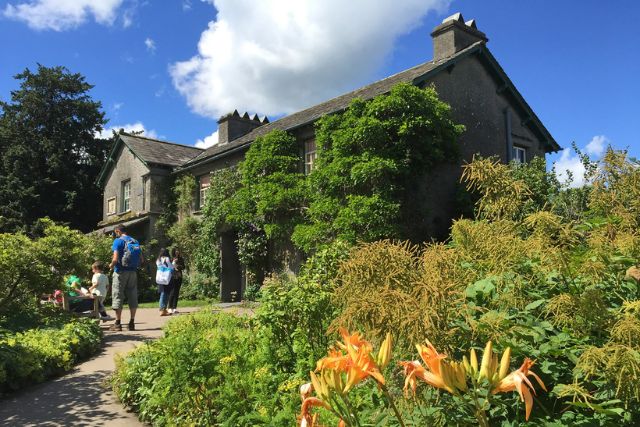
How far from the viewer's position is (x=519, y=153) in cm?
1838

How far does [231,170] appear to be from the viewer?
1889cm

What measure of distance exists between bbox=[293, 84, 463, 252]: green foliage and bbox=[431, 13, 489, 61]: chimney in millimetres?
2573

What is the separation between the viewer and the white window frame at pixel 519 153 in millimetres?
17889

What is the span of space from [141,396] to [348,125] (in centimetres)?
1015

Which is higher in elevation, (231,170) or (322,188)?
(231,170)

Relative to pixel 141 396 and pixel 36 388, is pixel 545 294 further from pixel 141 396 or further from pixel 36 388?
pixel 36 388

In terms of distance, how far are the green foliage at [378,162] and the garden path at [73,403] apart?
285 inches

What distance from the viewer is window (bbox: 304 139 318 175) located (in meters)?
16.2

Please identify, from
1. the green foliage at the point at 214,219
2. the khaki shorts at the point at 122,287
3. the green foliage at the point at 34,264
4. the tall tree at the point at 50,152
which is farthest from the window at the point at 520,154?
the tall tree at the point at 50,152

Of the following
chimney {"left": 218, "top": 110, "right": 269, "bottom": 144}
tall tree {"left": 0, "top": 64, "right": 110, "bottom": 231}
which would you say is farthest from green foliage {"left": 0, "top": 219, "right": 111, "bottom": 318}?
tall tree {"left": 0, "top": 64, "right": 110, "bottom": 231}

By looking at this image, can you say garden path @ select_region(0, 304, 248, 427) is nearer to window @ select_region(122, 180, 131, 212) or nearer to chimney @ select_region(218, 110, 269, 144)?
chimney @ select_region(218, 110, 269, 144)

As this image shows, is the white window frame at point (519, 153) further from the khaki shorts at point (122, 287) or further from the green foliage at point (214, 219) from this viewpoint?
the khaki shorts at point (122, 287)

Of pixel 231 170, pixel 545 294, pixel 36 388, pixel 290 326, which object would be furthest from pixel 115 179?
pixel 545 294

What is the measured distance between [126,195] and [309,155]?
42.9ft
